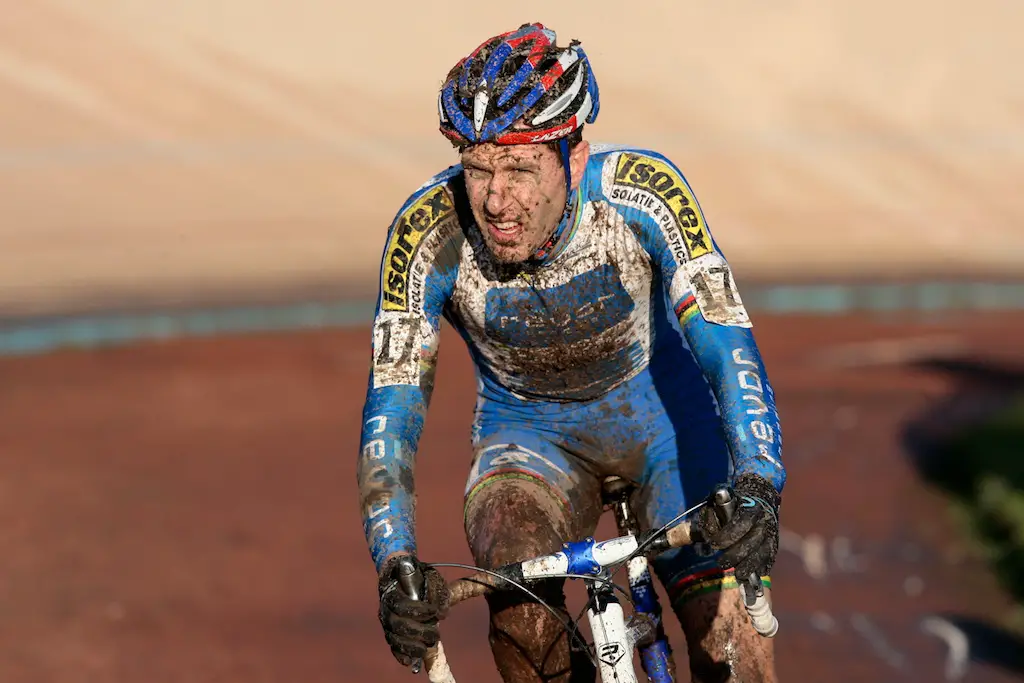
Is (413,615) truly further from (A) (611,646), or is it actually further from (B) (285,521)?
(B) (285,521)

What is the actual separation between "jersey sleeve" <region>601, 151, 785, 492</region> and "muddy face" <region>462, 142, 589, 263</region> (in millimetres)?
374

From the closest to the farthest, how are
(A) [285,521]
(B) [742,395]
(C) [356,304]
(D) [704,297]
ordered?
(B) [742,395]
(D) [704,297]
(A) [285,521]
(C) [356,304]

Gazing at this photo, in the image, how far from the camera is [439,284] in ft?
20.6

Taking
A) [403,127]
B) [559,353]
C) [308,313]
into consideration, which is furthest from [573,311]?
[403,127]

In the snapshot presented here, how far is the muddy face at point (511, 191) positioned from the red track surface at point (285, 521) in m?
6.98

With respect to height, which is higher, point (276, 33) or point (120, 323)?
point (276, 33)

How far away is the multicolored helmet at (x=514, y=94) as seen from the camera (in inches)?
223

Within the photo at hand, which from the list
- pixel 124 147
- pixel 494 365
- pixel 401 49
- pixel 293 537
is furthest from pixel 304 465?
pixel 401 49

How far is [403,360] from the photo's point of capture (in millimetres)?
6020

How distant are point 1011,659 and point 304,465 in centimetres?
897

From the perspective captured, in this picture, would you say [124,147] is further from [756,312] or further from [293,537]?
[293,537]

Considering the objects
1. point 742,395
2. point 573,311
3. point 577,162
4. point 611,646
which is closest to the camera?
point 611,646

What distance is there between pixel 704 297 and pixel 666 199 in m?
0.42

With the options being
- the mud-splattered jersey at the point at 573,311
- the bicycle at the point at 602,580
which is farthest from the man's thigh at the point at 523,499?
the bicycle at the point at 602,580
